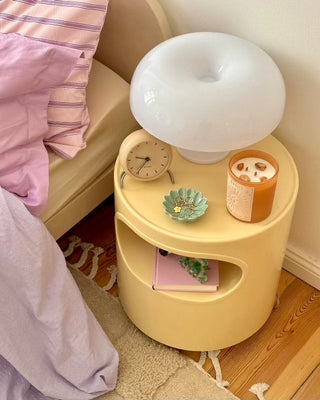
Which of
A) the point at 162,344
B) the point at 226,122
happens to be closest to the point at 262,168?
the point at 226,122

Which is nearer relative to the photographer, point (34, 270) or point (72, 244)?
point (34, 270)

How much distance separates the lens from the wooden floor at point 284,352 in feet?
4.85

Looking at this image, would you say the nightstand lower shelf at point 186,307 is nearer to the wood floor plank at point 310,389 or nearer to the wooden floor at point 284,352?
the wooden floor at point 284,352

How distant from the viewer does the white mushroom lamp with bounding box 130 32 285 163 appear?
3.98 ft

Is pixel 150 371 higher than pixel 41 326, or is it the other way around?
pixel 41 326

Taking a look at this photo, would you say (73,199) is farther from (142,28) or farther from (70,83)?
(142,28)

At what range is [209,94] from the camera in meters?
1.21

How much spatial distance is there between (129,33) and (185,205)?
0.53 meters

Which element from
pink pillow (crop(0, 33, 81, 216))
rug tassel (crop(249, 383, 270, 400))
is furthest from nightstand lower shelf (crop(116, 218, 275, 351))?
pink pillow (crop(0, 33, 81, 216))

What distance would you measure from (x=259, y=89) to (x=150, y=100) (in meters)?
0.23

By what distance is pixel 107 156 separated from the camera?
1.56 m

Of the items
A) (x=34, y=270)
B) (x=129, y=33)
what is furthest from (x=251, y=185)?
(x=129, y=33)

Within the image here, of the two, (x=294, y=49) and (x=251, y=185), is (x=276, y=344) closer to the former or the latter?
(x=251, y=185)

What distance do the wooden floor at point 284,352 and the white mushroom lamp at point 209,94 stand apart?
58 centimetres
